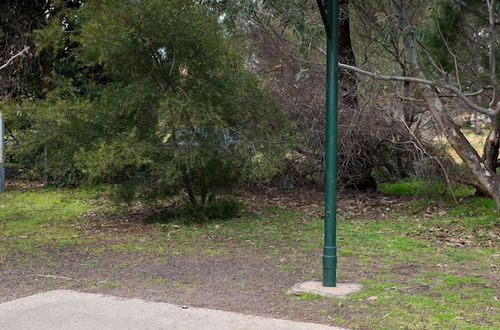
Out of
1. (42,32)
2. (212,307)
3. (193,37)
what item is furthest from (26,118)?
(212,307)

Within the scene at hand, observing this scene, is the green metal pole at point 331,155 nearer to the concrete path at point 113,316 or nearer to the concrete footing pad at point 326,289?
the concrete footing pad at point 326,289

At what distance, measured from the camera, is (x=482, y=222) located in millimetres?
11516

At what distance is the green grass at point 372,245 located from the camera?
6035mm

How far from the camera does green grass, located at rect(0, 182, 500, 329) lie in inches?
238

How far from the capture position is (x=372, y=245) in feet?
31.5

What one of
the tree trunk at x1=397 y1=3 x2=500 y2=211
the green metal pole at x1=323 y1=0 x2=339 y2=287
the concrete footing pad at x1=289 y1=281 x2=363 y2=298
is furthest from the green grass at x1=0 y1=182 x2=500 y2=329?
the tree trunk at x1=397 y1=3 x2=500 y2=211

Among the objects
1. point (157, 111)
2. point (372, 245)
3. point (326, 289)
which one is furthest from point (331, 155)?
point (157, 111)

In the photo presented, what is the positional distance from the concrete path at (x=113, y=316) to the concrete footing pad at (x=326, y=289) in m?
1.04

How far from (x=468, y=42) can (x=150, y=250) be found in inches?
310

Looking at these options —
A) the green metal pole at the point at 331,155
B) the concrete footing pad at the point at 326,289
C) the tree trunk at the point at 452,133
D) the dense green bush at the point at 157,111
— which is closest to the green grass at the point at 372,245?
the concrete footing pad at the point at 326,289

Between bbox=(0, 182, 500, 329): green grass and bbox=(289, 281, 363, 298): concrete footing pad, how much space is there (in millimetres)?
130

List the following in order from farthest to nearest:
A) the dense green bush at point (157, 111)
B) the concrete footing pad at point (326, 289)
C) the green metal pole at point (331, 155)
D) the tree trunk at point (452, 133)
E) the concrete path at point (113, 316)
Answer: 1. the tree trunk at point (452, 133)
2. the dense green bush at point (157, 111)
3. the green metal pole at point (331, 155)
4. the concrete footing pad at point (326, 289)
5. the concrete path at point (113, 316)

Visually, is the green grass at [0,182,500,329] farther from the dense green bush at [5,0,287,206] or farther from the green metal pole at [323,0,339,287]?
the dense green bush at [5,0,287,206]

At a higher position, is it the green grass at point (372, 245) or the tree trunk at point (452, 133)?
the tree trunk at point (452, 133)
